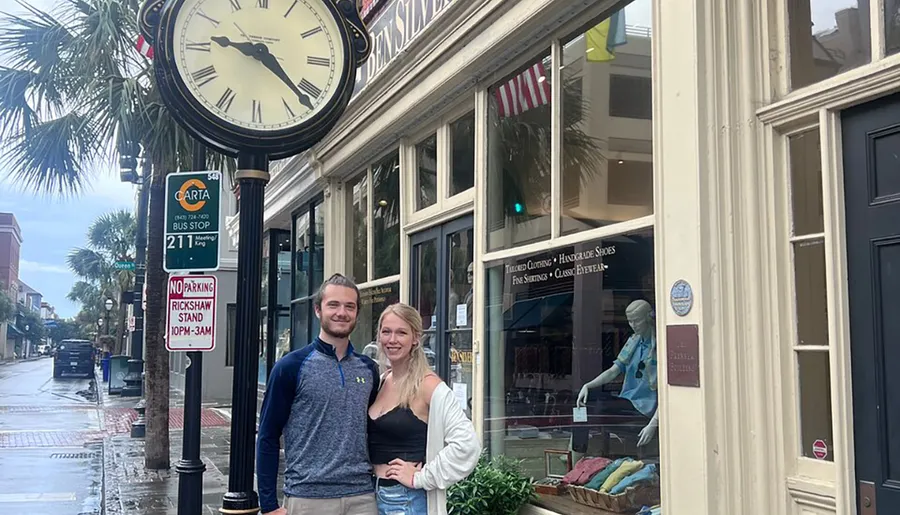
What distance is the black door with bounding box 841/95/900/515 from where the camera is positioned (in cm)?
298

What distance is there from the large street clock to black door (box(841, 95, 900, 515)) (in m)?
2.52

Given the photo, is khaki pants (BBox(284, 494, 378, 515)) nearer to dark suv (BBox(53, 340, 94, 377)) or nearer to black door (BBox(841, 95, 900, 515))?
black door (BBox(841, 95, 900, 515))

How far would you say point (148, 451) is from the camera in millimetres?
10234

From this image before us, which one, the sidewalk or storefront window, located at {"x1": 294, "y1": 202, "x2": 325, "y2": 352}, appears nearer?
the sidewalk

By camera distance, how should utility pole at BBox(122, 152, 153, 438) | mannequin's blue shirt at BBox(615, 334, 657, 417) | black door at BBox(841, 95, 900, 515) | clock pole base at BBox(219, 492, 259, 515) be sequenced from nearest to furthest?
black door at BBox(841, 95, 900, 515), clock pole base at BBox(219, 492, 259, 515), mannequin's blue shirt at BBox(615, 334, 657, 417), utility pole at BBox(122, 152, 153, 438)

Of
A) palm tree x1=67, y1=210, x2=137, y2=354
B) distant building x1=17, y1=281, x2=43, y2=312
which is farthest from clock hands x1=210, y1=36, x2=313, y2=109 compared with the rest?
distant building x1=17, y1=281, x2=43, y2=312

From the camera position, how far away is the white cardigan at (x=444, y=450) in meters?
3.13

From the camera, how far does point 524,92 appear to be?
575cm

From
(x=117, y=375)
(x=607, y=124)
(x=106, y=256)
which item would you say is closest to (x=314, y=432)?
(x=607, y=124)

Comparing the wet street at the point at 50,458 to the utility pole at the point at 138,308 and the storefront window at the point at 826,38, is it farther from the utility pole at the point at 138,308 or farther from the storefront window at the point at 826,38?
the storefront window at the point at 826,38

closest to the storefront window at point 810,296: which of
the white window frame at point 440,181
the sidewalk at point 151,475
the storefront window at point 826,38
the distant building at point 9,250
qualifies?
the storefront window at point 826,38

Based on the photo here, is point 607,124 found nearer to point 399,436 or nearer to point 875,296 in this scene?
point 875,296

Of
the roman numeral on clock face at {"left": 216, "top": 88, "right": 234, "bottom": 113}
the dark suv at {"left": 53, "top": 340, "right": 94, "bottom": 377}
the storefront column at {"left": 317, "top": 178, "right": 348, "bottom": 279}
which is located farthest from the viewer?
Result: the dark suv at {"left": 53, "top": 340, "right": 94, "bottom": 377}

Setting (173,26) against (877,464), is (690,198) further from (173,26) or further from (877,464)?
(173,26)
